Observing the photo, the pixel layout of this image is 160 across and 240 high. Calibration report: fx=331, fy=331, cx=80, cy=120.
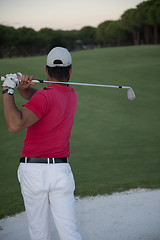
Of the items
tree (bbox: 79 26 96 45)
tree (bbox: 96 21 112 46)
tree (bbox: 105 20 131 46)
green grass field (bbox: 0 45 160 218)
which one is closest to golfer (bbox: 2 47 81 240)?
green grass field (bbox: 0 45 160 218)

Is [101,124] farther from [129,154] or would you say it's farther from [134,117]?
[129,154]

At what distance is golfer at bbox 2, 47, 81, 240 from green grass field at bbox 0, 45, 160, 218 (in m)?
2.24

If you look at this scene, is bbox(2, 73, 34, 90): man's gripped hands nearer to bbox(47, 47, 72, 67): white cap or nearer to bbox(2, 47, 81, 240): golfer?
bbox(2, 47, 81, 240): golfer

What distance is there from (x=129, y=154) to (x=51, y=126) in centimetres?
568

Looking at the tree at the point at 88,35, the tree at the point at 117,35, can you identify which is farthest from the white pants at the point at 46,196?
the tree at the point at 88,35

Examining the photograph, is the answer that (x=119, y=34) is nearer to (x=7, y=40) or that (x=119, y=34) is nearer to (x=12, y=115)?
(x=7, y=40)

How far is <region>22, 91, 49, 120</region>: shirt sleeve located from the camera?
7.20 feet

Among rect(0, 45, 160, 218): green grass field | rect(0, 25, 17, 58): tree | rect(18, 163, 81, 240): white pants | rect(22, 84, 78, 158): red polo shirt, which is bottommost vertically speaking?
rect(0, 45, 160, 218): green grass field

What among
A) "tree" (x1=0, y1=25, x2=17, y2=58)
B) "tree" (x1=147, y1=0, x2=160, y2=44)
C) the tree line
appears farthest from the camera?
the tree line

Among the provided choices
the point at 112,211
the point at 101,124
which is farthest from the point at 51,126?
the point at 101,124

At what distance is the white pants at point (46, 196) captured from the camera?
2361mm

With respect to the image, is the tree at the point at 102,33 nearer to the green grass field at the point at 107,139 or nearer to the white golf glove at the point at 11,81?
the green grass field at the point at 107,139

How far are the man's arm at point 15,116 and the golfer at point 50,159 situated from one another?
69mm

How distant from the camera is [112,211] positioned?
4.51 meters
